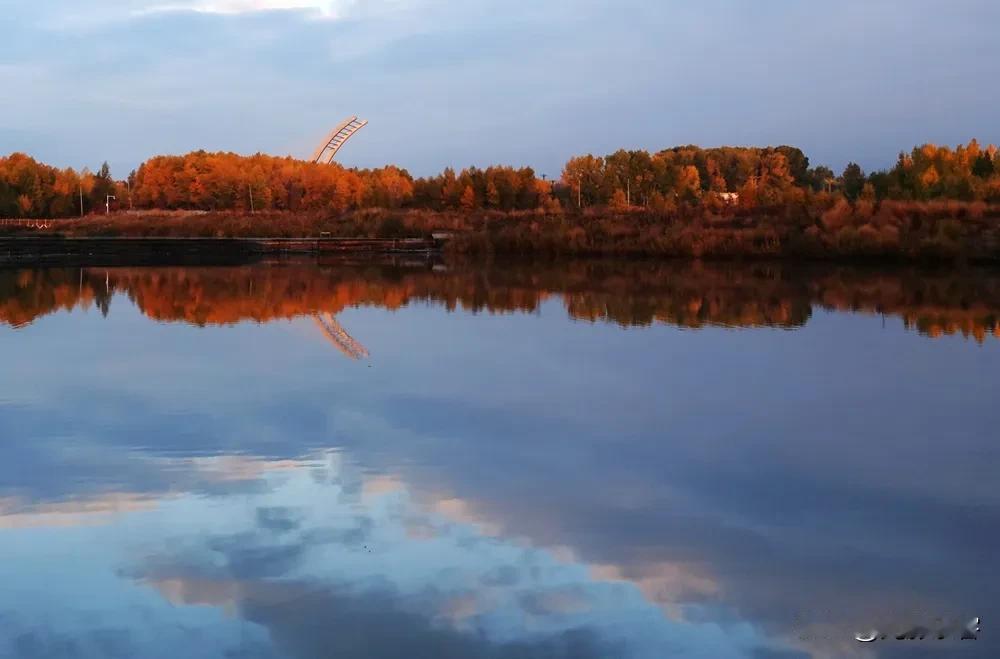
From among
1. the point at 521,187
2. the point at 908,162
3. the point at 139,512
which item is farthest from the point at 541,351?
the point at 521,187

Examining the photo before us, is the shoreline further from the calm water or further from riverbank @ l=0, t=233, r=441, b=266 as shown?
the calm water

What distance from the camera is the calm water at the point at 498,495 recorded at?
14.4 feet

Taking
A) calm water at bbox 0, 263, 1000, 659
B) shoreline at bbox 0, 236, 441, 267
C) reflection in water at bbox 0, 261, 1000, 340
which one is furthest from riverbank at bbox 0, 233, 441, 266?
calm water at bbox 0, 263, 1000, 659

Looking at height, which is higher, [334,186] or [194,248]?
[334,186]

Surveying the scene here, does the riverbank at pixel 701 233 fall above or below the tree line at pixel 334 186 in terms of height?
below

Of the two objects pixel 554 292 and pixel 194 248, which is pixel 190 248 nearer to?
pixel 194 248

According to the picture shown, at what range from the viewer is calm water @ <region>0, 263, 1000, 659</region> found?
438 cm

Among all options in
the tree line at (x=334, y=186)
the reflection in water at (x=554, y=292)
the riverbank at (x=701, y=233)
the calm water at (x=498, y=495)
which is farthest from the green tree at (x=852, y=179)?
the calm water at (x=498, y=495)

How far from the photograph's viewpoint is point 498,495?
6.21 metres

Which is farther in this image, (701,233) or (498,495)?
(701,233)

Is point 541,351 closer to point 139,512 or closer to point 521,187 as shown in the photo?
point 139,512

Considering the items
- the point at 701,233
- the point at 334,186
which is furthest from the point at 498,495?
the point at 334,186

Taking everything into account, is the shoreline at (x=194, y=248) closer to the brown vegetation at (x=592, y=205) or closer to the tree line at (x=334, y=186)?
the brown vegetation at (x=592, y=205)

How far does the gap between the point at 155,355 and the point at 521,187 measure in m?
57.8
